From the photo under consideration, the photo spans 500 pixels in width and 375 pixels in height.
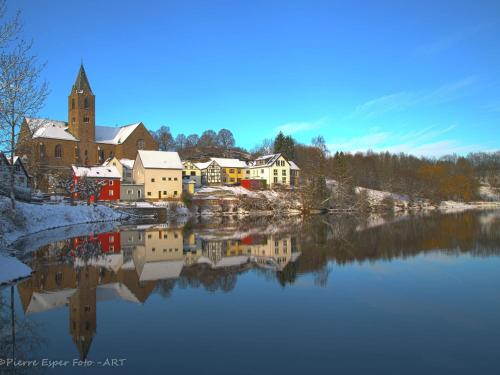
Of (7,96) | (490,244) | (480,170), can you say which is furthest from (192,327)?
(480,170)

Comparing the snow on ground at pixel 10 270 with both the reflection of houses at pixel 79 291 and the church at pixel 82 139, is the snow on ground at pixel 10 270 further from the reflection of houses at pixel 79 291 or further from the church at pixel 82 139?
Result: the church at pixel 82 139

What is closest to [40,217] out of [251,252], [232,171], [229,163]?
[251,252]

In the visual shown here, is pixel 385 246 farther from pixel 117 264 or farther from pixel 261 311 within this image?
pixel 117 264

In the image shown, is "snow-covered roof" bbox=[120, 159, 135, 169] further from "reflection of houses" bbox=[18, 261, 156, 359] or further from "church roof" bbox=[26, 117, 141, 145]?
"reflection of houses" bbox=[18, 261, 156, 359]

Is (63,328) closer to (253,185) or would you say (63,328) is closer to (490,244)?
(490,244)

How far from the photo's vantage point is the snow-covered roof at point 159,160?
193 ft

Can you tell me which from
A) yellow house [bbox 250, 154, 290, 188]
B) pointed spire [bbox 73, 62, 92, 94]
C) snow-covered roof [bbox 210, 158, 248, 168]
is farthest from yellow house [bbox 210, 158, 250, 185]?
pointed spire [bbox 73, 62, 92, 94]

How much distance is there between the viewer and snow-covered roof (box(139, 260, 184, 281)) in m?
14.5

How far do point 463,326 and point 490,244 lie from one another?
1659cm

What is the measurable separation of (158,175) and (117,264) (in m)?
43.3

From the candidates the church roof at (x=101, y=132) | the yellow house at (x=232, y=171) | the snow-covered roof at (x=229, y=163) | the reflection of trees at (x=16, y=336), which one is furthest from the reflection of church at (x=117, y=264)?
the snow-covered roof at (x=229, y=163)

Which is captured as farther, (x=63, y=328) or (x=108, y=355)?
(x=63, y=328)

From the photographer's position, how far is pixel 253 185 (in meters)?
71.1

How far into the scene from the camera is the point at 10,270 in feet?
44.5
